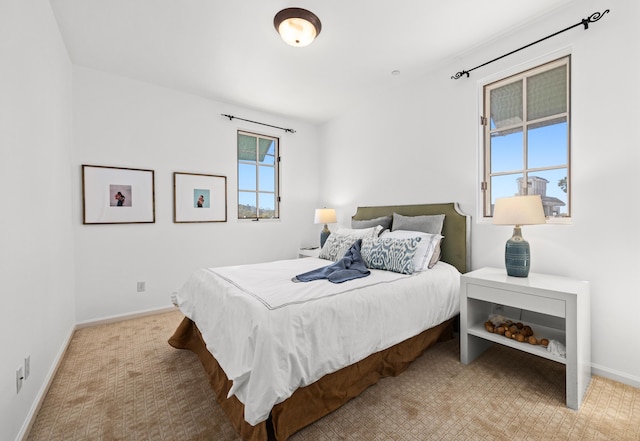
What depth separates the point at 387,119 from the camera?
11.6ft

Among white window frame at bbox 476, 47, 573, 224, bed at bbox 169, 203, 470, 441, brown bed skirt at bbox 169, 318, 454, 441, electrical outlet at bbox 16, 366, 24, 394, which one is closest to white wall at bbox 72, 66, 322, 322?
bed at bbox 169, 203, 470, 441

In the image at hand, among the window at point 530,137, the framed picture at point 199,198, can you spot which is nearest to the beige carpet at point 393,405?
the window at point 530,137

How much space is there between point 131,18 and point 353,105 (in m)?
2.63

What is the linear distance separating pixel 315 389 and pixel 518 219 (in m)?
1.76

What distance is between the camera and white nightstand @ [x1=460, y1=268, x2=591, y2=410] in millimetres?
1686

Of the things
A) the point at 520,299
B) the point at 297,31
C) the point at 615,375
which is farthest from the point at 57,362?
the point at 615,375

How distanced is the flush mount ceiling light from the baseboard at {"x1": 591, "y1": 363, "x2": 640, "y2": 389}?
322cm

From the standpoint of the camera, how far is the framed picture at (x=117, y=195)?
2.99 meters

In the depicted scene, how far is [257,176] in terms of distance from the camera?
4238 mm

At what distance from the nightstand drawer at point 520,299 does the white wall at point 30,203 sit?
2767 millimetres

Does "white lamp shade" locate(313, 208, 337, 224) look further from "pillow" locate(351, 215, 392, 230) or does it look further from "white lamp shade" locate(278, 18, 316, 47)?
"white lamp shade" locate(278, 18, 316, 47)

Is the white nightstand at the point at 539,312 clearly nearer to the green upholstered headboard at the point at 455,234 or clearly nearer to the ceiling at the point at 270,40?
the green upholstered headboard at the point at 455,234

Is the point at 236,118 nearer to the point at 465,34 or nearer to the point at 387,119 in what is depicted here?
the point at 387,119

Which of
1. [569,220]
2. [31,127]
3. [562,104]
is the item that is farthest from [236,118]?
[569,220]
